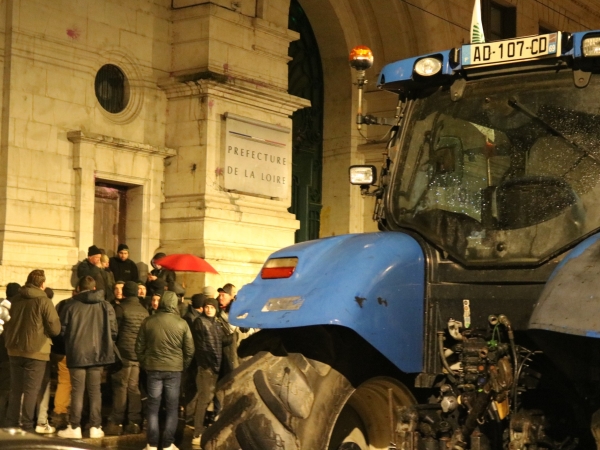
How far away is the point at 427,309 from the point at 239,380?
109 centimetres

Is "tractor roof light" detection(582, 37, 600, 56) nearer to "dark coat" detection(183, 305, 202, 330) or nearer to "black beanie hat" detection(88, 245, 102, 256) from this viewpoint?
"dark coat" detection(183, 305, 202, 330)

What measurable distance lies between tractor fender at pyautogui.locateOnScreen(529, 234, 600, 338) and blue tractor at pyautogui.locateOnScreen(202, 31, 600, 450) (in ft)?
0.18

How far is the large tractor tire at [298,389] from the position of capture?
5684 millimetres

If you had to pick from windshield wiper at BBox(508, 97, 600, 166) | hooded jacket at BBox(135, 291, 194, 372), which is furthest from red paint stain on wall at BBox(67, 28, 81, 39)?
windshield wiper at BBox(508, 97, 600, 166)

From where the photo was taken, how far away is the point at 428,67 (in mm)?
6652

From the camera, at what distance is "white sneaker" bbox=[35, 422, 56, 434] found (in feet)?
40.1

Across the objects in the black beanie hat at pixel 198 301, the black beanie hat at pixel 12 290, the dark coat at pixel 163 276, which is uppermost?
the dark coat at pixel 163 276

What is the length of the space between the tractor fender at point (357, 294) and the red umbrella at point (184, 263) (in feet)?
30.1

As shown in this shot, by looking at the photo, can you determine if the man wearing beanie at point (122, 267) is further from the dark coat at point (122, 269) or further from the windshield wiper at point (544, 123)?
the windshield wiper at point (544, 123)

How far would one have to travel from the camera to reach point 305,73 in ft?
74.1

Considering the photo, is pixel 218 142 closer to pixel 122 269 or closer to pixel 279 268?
pixel 122 269

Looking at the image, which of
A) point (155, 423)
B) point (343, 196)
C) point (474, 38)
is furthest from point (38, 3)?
point (474, 38)

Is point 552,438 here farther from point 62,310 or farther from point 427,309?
point 62,310

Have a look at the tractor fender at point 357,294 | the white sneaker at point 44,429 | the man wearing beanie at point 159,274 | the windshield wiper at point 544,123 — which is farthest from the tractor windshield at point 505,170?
the man wearing beanie at point 159,274
